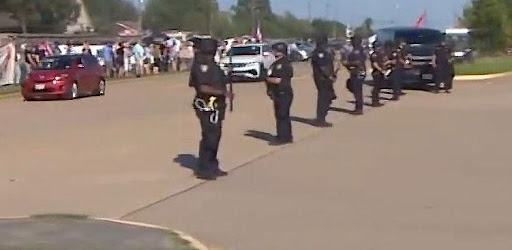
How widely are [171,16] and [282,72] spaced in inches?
4009

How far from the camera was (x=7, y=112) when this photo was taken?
27.7 meters

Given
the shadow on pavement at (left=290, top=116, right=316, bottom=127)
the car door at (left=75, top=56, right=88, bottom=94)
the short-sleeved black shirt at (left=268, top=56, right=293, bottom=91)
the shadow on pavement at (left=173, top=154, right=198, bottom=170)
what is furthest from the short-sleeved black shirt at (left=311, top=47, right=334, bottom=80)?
the car door at (left=75, top=56, right=88, bottom=94)

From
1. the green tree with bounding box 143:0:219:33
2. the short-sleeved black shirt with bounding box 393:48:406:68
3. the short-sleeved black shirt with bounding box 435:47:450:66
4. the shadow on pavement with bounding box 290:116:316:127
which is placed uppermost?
the short-sleeved black shirt with bounding box 393:48:406:68

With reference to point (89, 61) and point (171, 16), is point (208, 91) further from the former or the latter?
point (171, 16)

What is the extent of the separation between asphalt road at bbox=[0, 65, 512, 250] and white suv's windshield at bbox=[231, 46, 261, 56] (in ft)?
59.3

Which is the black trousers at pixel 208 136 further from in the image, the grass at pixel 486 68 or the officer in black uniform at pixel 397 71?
the grass at pixel 486 68

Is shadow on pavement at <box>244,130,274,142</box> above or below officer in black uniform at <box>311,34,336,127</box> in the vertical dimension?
below

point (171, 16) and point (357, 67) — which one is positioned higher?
point (357, 67)

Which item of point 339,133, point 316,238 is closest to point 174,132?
point 339,133

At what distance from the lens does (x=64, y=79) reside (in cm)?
3259

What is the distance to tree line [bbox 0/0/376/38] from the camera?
258ft

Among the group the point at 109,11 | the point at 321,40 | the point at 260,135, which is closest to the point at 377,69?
the point at 321,40

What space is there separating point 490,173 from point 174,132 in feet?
25.6

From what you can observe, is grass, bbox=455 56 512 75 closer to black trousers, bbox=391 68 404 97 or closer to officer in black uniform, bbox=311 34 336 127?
black trousers, bbox=391 68 404 97
